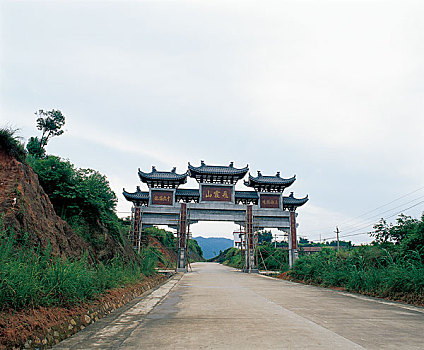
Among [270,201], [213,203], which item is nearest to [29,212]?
[213,203]

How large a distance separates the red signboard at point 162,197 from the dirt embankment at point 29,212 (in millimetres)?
20871

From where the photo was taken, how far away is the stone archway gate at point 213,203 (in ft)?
91.2

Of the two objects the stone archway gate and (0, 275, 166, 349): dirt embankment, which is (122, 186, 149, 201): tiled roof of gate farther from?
(0, 275, 166, 349): dirt embankment

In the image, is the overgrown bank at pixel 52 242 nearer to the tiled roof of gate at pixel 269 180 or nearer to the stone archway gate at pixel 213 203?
the stone archway gate at pixel 213 203

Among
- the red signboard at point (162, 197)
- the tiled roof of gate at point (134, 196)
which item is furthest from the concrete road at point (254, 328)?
the tiled roof of gate at point (134, 196)

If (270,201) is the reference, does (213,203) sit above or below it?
below

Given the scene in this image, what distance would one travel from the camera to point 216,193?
28906 millimetres

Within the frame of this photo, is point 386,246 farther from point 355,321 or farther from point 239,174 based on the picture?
point 239,174

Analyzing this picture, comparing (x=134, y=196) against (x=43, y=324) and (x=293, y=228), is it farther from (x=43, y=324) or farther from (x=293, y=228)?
(x=43, y=324)

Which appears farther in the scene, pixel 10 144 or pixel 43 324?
pixel 10 144

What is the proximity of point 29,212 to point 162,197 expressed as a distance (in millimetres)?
22870

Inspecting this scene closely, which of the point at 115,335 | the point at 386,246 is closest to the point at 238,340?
the point at 115,335

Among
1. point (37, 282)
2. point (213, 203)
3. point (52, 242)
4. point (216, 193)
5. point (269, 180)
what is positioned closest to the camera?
point (37, 282)

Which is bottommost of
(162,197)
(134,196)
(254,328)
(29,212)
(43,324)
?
(254,328)
